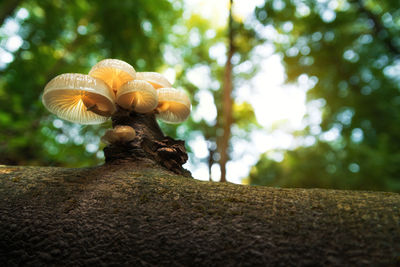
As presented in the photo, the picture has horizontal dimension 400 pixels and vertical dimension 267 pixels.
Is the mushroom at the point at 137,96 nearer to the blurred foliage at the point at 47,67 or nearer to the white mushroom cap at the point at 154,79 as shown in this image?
the white mushroom cap at the point at 154,79

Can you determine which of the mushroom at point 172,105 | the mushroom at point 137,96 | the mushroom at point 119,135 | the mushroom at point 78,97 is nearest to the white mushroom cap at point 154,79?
the mushroom at point 172,105

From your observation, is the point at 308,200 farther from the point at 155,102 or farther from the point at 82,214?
the point at 155,102

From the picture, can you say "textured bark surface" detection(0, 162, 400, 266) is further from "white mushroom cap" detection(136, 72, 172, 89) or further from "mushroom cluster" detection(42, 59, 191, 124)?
"white mushroom cap" detection(136, 72, 172, 89)

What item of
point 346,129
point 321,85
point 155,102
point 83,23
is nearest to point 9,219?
point 155,102

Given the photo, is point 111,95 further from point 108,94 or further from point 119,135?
point 119,135

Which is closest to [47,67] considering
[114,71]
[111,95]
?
[114,71]
